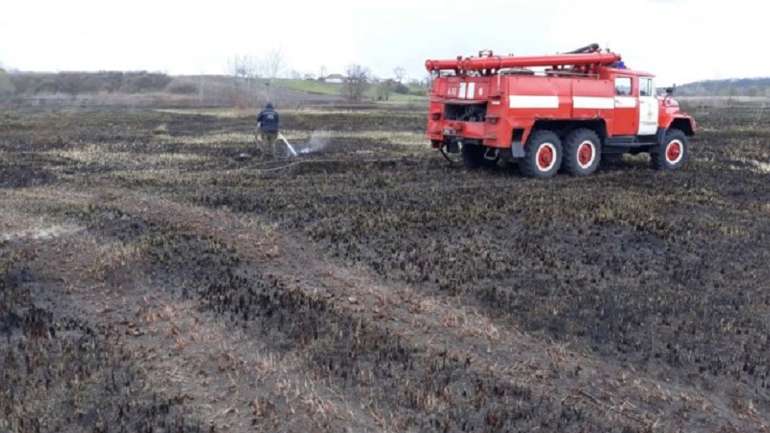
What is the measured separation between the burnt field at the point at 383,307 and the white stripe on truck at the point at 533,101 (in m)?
1.54

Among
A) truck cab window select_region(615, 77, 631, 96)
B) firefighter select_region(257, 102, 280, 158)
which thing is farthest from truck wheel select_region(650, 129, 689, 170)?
firefighter select_region(257, 102, 280, 158)

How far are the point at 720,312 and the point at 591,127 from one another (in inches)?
339

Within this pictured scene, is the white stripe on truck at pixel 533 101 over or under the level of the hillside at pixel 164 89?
under

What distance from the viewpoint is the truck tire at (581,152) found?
47.7 feet

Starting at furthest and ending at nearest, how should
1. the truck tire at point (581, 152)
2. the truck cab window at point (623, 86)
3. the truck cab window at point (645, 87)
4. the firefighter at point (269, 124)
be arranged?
1. the firefighter at point (269, 124)
2. the truck cab window at point (645, 87)
3. the truck cab window at point (623, 86)
4. the truck tire at point (581, 152)

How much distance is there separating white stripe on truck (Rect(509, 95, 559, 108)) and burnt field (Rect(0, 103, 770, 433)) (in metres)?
1.54

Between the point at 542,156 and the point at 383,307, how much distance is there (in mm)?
8240

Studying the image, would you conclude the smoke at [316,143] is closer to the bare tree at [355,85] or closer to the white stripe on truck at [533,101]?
the white stripe on truck at [533,101]

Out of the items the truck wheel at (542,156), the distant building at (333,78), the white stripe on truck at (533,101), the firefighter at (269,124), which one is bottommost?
the truck wheel at (542,156)

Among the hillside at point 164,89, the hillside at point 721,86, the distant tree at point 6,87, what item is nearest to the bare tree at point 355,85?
the hillside at point 164,89

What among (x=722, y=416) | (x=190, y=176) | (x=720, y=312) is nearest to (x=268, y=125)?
(x=190, y=176)

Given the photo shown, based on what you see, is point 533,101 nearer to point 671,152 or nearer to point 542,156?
point 542,156

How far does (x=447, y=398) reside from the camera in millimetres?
5082

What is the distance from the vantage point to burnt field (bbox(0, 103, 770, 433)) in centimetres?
500
